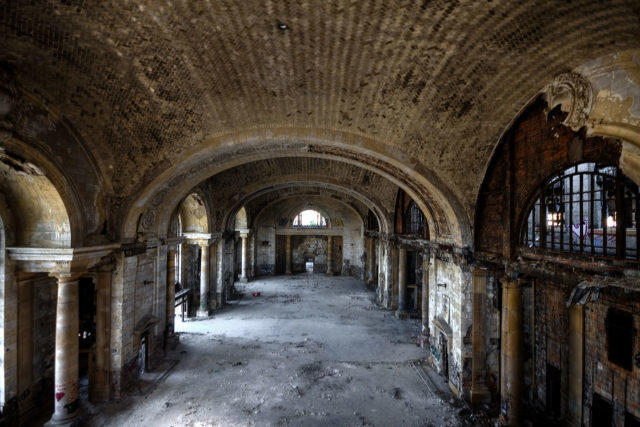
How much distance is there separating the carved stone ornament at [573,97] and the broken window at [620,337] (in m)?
4.03

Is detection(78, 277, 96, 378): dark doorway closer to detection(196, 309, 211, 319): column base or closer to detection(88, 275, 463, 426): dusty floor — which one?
detection(88, 275, 463, 426): dusty floor

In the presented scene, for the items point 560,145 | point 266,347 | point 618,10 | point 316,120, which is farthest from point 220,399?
point 618,10

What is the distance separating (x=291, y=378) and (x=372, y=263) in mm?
14579

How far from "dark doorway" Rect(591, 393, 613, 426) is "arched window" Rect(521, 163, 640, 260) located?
336 cm

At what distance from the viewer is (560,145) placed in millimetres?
5605

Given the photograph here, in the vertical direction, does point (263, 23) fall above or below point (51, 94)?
above

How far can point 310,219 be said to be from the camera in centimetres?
2820

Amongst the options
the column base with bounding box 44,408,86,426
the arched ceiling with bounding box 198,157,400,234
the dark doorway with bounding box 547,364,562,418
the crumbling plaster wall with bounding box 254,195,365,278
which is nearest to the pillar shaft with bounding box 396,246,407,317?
the arched ceiling with bounding box 198,157,400,234

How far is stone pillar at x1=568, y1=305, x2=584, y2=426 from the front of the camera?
7.41 meters

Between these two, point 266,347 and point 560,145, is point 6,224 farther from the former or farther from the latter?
point 560,145

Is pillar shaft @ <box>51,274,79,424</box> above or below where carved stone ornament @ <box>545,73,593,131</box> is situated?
below

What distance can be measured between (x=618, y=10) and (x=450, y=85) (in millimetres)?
2384

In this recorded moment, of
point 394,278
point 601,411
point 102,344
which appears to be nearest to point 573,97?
point 601,411

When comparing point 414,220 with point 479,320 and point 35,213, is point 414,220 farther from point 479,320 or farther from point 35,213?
point 35,213
